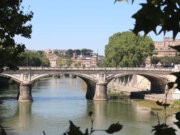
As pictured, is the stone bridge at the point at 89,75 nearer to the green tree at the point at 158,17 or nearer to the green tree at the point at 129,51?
the green tree at the point at 129,51

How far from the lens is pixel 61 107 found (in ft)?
107

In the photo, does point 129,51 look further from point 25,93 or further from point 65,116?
point 65,116

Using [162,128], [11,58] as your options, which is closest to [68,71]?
[11,58]

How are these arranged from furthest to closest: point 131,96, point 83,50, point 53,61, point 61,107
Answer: point 83,50 < point 53,61 < point 131,96 < point 61,107

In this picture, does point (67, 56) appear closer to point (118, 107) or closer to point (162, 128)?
point (118, 107)

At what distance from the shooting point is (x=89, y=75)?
4041cm

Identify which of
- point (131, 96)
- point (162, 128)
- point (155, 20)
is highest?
point (155, 20)

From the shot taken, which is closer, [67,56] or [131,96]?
[131,96]

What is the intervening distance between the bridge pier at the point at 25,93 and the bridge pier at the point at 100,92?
6.26 m

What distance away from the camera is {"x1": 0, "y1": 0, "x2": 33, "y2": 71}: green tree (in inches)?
284

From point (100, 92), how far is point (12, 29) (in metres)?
32.2

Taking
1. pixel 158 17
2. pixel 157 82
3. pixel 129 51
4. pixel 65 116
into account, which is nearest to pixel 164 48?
pixel 129 51

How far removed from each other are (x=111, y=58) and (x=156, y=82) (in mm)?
13190

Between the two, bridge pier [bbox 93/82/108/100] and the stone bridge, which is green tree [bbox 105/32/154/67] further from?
bridge pier [bbox 93/82/108/100]
